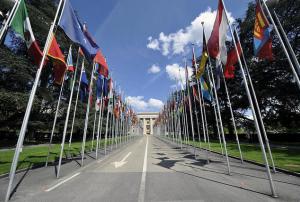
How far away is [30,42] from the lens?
907 cm

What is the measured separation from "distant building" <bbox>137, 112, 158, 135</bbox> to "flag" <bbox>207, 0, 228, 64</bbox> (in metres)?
155

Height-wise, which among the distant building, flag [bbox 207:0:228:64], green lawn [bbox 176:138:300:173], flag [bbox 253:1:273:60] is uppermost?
the distant building

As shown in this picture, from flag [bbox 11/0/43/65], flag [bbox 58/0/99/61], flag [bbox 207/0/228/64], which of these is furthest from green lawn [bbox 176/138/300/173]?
flag [bbox 11/0/43/65]

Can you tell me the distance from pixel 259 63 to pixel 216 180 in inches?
1190

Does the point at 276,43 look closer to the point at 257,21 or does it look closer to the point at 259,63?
the point at 259,63

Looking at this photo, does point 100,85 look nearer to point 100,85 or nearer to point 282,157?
point 100,85

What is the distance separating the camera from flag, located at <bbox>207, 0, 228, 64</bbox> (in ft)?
34.1

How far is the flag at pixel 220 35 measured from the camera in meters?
10.4

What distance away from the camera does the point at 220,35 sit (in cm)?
1086

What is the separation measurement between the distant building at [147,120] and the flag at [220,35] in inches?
6111

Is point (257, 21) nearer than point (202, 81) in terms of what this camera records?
Yes

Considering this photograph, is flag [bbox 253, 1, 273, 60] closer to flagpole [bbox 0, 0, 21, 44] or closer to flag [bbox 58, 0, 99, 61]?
flag [bbox 58, 0, 99, 61]

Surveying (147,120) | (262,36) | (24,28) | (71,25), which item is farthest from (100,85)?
(147,120)

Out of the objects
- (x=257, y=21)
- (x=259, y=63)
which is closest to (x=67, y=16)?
(x=257, y=21)
